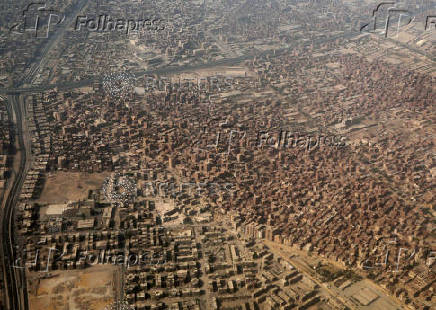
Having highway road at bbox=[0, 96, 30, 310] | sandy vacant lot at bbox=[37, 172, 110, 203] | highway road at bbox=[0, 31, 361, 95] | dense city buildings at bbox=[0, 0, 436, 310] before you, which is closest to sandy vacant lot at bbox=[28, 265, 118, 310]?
dense city buildings at bbox=[0, 0, 436, 310]

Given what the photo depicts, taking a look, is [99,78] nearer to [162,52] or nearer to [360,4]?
[162,52]

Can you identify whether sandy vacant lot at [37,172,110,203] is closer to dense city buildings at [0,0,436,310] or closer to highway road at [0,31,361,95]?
dense city buildings at [0,0,436,310]

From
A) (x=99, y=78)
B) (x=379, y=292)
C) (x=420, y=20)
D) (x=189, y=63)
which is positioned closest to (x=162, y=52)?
(x=189, y=63)

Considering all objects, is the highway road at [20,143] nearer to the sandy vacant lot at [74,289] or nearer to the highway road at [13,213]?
the highway road at [13,213]

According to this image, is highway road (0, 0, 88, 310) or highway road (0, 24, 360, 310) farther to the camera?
highway road (0, 24, 360, 310)

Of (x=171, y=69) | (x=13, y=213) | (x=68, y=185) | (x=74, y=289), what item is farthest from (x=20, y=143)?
(x=171, y=69)
